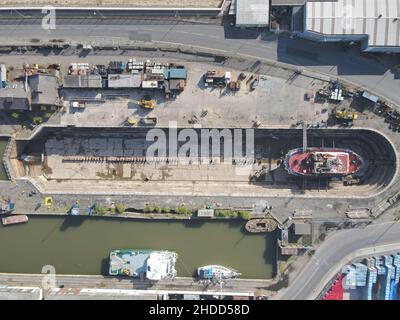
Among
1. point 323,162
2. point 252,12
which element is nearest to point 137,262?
point 323,162

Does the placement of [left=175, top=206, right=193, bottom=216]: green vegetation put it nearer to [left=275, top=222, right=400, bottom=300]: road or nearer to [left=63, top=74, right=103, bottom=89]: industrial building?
[left=275, top=222, right=400, bottom=300]: road

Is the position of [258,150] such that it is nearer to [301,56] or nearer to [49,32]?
[301,56]

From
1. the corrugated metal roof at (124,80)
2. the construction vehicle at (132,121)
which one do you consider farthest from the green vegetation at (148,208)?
the corrugated metal roof at (124,80)

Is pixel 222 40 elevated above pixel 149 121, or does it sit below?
above

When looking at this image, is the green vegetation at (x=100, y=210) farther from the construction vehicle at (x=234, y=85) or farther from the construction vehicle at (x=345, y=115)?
the construction vehicle at (x=345, y=115)

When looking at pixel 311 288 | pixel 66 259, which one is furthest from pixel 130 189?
pixel 311 288

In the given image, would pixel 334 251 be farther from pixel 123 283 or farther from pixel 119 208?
pixel 119 208
